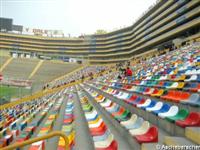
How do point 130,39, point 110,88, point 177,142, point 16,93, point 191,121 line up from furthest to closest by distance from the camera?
1. point 130,39
2. point 16,93
3. point 110,88
4. point 191,121
5. point 177,142

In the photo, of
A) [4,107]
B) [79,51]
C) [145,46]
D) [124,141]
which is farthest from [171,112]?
[79,51]

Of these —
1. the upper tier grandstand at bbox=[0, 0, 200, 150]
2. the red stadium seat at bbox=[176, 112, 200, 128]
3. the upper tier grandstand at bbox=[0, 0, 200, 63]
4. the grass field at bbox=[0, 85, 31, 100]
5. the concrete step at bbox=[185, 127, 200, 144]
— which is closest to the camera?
the concrete step at bbox=[185, 127, 200, 144]

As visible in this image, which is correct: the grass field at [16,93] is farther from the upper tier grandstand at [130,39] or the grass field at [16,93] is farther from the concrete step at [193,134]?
the upper tier grandstand at [130,39]

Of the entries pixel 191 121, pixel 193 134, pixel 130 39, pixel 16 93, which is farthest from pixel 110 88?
pixel 130 39

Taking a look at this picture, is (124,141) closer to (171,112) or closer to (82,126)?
(171,112)

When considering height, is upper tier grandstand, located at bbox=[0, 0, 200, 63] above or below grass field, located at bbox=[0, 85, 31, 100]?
above

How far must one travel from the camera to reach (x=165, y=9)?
51000 millimetres

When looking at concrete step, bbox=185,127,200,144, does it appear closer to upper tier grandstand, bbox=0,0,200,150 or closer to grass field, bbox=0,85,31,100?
upper tier grandstand, bbox=0,0,200,150

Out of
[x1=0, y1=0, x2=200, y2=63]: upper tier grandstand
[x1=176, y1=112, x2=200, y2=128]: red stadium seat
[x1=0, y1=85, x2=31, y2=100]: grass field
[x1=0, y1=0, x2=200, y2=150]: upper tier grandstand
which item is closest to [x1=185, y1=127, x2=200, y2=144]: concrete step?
[x1=0, y1=0, x2=200, y2=150]: upper tier grandstand

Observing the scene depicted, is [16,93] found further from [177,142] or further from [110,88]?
[177,142]

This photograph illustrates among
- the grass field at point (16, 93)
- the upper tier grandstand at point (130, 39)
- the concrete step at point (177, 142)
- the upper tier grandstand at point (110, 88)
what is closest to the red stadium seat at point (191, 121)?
the upper tier grandstand at point (110, 88)

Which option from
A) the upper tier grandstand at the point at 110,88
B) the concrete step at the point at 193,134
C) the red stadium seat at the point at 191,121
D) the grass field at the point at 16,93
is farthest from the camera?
the grass field at the point at 16,93

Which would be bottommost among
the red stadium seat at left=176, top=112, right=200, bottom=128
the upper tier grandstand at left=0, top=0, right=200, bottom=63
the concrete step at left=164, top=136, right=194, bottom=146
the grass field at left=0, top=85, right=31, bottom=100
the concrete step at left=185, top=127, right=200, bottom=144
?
the grass field at left=0, top=85, right=31, bottom=100

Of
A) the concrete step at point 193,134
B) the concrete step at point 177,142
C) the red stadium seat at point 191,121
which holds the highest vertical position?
the red stadium seat at point 191,121
